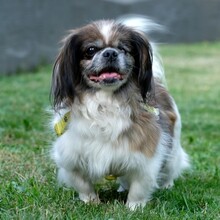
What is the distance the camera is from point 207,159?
20.0 feet

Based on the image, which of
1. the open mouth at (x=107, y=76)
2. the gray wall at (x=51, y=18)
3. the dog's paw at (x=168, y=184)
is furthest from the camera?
the gray wall at (x=51, y=18)

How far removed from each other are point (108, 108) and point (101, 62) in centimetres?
32

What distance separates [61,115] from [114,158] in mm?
455

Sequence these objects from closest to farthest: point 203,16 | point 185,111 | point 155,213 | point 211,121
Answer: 1. point 155,213
2. point 211,121
3. point 185,111
4. point 203,16

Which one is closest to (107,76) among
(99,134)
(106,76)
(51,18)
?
(106,76)

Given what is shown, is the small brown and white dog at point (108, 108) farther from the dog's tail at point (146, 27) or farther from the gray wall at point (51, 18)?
the gray wall at point (51, 18)

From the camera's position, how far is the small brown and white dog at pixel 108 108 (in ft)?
14.0

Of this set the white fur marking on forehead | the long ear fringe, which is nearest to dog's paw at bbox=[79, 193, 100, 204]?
the long ear fringe

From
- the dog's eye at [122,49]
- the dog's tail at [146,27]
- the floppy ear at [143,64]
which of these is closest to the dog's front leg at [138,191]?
the floppy ear at [143,64]

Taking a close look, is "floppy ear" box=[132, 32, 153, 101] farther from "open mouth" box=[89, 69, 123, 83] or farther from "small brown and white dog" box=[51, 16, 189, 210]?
"open mouth" box=[89, 69, 123, 83]

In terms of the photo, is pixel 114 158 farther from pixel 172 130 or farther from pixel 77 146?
pixel 172 130

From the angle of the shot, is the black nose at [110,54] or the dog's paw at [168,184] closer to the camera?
the black nose at [110,54]

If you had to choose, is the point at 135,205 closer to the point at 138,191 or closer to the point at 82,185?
the point at 138,191

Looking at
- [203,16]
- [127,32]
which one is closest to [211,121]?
[127,32]
